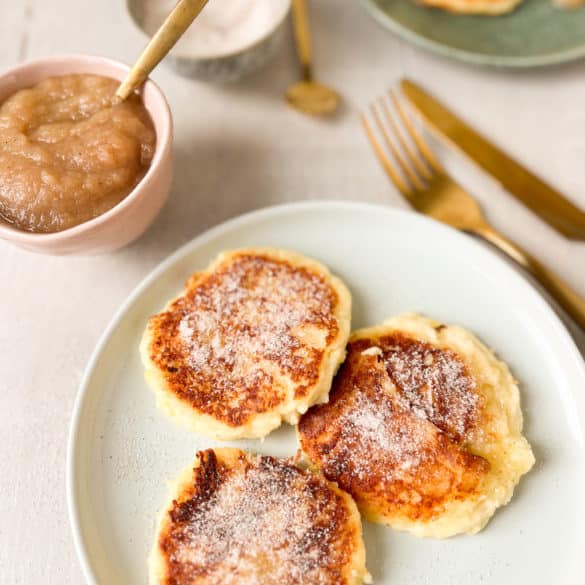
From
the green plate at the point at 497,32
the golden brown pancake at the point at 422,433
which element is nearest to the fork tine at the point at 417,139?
the green plate at the point at 497,32

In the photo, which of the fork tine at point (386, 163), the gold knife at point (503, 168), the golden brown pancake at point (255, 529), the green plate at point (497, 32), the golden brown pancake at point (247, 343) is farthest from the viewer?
the green plate at point (497, 32)

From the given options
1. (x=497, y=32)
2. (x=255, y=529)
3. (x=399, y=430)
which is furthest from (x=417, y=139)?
(x=255, y=529)

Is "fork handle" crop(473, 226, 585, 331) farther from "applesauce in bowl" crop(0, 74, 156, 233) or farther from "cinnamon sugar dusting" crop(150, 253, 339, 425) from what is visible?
"applesauce in bowl" crop(0, 74, 156, 233)

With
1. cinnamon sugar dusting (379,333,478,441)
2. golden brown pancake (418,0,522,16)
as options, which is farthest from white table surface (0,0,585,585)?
cinnamon sugar dusting (379,333,478,441)

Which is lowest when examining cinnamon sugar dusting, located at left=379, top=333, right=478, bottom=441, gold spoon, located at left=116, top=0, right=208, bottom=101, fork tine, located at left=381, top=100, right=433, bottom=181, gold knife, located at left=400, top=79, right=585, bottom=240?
cinnamon sugar dusting, located at left=379, top=333, right=478, bottom=441

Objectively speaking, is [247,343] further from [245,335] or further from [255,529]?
[255,529]

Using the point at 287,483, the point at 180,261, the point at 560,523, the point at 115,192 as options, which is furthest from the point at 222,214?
the point at 560,523

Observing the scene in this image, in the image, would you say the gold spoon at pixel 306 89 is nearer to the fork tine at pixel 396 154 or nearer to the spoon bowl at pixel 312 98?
the spoon bowl at pixel 312 98
